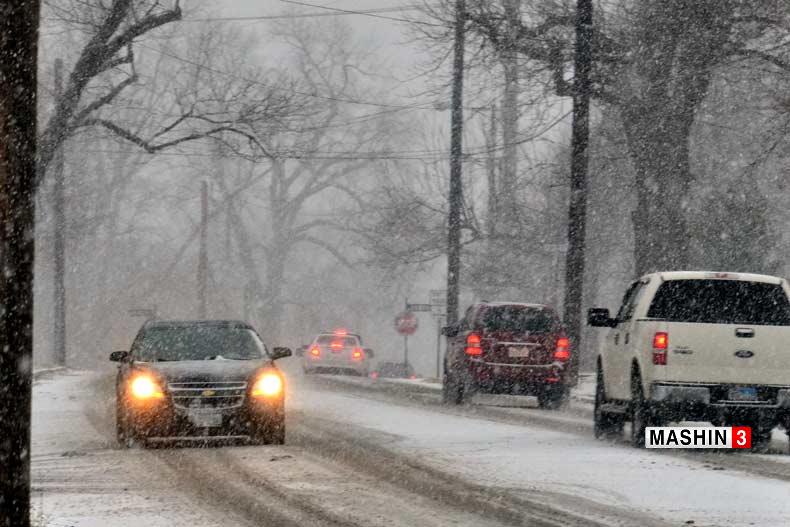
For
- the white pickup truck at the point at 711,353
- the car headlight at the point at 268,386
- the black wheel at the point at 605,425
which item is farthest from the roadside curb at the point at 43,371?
the white pickup truck at the point at 711,353

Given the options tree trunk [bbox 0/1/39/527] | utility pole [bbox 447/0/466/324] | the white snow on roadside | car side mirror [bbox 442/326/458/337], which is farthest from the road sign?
tree trunk [bbox 0/1/39/527]

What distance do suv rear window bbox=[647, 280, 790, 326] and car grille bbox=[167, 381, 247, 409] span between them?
471 centimetres

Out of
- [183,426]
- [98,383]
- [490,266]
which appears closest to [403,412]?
[183,426]

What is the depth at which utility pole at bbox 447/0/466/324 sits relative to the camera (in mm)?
37375

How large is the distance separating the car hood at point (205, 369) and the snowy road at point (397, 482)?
2.72 ft

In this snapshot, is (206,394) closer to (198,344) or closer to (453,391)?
(198,344)

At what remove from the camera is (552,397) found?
28.4 metres

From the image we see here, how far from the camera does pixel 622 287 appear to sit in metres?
66.9

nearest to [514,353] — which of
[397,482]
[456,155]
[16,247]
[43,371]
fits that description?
[456,155]

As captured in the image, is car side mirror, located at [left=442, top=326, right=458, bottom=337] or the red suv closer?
the red suv

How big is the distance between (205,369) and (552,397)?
428 inches

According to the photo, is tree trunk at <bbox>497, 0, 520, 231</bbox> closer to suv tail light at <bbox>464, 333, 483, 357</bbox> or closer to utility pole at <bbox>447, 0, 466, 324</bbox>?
utility pole at <bbox>447, 0, 466, 324</bbox>

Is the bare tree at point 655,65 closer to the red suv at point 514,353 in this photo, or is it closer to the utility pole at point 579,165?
the utility pole at point 579,165

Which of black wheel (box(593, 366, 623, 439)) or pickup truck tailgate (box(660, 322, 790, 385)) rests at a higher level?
pickup truck tailgate (box(660, 322, 790, 385))
